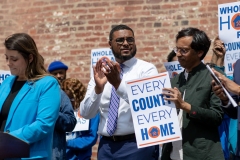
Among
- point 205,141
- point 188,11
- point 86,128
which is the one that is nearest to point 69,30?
point 188,11

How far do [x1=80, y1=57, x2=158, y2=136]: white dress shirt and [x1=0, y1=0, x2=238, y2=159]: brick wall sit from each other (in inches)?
131

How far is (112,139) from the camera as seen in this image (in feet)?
15.7

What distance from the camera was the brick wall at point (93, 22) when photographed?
27.1ft

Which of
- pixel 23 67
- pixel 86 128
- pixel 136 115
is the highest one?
pixel 23 67

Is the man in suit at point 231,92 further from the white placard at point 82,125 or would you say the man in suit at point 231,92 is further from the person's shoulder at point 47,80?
the white placard at point 82,125

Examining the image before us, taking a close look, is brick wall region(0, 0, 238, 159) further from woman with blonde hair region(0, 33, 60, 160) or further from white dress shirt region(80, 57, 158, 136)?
woman with blonde hair region(0, 33, 60, 160)

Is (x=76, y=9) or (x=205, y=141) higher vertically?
(x=76, y=9)

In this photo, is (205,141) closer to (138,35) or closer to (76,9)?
(138,35)

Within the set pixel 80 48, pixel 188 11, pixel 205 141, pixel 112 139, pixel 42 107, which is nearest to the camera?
pixel 42 107

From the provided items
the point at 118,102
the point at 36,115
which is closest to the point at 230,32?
the point at 118,102

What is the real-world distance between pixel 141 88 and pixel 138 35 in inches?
156

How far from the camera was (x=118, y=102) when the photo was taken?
480 centimetres

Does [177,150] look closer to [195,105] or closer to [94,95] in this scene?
[195,105]

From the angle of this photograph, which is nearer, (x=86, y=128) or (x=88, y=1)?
(x=86, y=128)
